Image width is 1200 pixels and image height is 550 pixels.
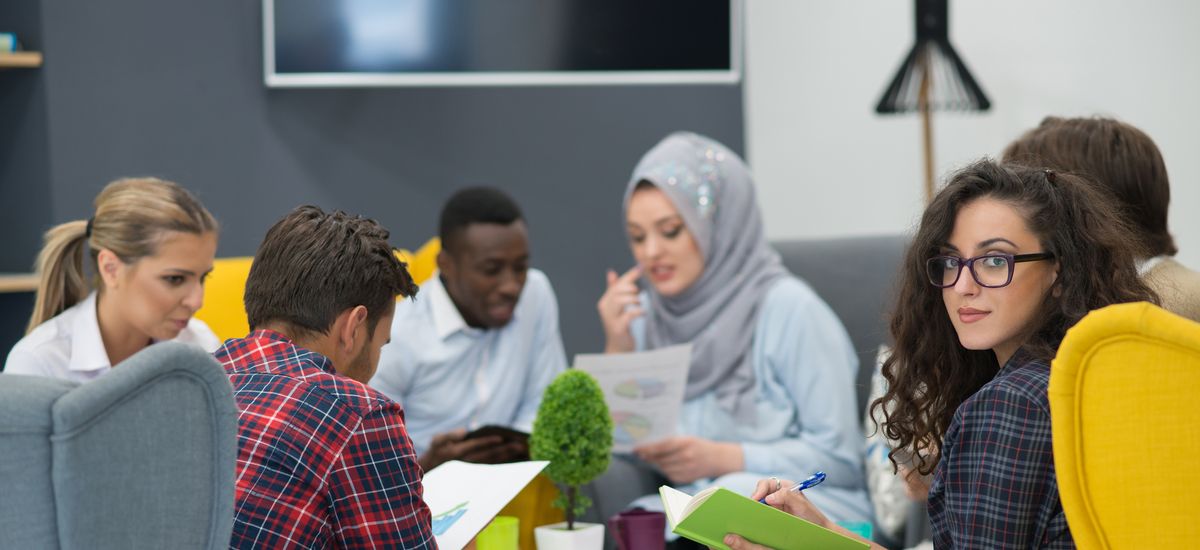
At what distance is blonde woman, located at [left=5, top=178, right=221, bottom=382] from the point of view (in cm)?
267

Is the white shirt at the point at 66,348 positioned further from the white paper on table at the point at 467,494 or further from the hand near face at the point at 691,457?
the hand near face at the point at 691,457

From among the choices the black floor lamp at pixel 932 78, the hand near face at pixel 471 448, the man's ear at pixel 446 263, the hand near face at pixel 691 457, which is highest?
the black floor lamp at pixel 932 78

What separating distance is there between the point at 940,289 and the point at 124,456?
1.09 metres

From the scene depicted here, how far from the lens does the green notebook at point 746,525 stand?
1.57m

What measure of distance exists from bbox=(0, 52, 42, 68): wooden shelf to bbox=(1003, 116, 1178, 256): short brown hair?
2.80 meters

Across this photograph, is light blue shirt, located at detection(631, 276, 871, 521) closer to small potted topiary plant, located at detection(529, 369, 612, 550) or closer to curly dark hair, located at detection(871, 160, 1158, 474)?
small potted topiary plant, located at detection(529, 369, 612, 550)

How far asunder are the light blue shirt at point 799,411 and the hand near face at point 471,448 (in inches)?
20.9

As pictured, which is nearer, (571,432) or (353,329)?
(353,329)

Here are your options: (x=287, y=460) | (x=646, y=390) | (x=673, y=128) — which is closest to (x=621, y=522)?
(x=646, y=390)

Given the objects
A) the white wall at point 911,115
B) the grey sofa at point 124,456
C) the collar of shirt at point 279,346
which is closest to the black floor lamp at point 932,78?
the white wall at point 911,115

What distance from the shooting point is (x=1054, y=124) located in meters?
2.38

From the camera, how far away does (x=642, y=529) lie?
93.0 inches

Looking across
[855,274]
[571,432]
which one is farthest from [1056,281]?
[855,274]

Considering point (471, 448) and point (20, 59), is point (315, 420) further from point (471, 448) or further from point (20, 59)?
point (20, 59)
